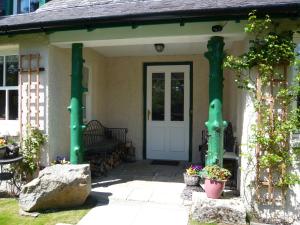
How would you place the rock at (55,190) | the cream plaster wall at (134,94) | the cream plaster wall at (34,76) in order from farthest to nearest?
the cream plaster wall at (134,94)
the cream plaster wall at (34,76)
the rock at (55,190)

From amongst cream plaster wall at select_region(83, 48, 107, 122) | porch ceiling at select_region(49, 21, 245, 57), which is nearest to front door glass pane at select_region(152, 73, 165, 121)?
cream plaster wall at select_region(83, 48, 107, 122)

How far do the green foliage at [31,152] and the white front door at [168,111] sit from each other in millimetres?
3656

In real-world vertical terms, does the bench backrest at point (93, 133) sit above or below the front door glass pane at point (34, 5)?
below

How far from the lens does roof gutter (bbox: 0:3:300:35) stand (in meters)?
4.93

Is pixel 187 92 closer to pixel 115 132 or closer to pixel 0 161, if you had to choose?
pixel 115 132

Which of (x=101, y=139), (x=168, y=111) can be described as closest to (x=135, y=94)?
(x=168, y=111)

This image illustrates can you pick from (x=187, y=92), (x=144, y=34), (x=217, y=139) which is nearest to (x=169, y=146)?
(x=187, y=92)

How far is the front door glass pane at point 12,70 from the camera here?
24.2 ft

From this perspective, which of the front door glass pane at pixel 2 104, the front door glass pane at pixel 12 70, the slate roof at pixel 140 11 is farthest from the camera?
the front door glass pane at pixel 2 104

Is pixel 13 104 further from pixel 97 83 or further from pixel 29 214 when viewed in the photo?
pixel 29 214

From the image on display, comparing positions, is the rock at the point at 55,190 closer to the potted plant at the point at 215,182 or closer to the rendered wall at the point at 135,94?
the potted plant at the point at 215,182

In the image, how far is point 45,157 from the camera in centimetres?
677

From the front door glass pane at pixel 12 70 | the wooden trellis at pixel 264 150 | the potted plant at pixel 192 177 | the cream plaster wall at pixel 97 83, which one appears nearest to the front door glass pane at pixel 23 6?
the front door glass pane at pixel 12 70

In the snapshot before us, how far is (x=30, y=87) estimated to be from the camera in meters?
6.85
